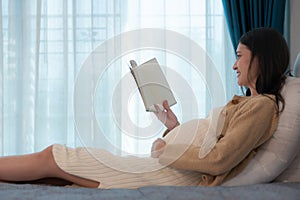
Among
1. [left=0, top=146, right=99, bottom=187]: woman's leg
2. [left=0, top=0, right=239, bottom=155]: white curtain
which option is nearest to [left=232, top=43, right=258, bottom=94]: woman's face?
[left=0, top=146, right=99, bottom=187]: woman's leg

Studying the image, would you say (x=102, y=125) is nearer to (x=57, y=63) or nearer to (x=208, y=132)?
(x=208, y=132)

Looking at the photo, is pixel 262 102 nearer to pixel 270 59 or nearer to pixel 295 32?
pixel 270 59

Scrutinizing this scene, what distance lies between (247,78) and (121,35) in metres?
1.40

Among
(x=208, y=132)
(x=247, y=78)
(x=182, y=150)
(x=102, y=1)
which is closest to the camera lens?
(x=182, y=150)

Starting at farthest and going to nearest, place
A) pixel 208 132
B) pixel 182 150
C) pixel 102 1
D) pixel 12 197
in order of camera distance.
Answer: pixel 102 1 → pixel 208 132 → pixel 182 150 → pixel 12 197

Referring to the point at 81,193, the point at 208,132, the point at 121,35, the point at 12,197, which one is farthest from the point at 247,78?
the point at 121,35

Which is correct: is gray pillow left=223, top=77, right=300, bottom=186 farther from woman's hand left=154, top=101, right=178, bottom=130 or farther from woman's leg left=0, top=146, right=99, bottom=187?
woman's leg left=0, top=146, right=99, bottom=187

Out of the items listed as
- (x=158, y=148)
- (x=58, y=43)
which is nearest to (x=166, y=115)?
(x=158, y=148)

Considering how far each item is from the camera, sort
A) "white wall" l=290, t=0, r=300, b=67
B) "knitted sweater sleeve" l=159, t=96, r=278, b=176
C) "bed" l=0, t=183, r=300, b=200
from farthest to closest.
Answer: "white wall" l=290, t=0, r=300, b=67 → "knitted sweater sleeve" l=159, t=96, r=278, b=176 → "bed" l=0, t=183, r=300, b=200

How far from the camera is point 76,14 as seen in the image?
3.07 m

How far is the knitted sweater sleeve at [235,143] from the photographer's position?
5.05ft

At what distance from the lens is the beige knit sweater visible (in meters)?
1.54

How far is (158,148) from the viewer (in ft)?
5.54

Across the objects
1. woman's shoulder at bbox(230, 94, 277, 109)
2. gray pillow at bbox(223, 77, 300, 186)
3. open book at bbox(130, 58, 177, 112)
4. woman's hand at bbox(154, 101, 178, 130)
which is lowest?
gray pillow at bbox(223, 77, 300, 186)
